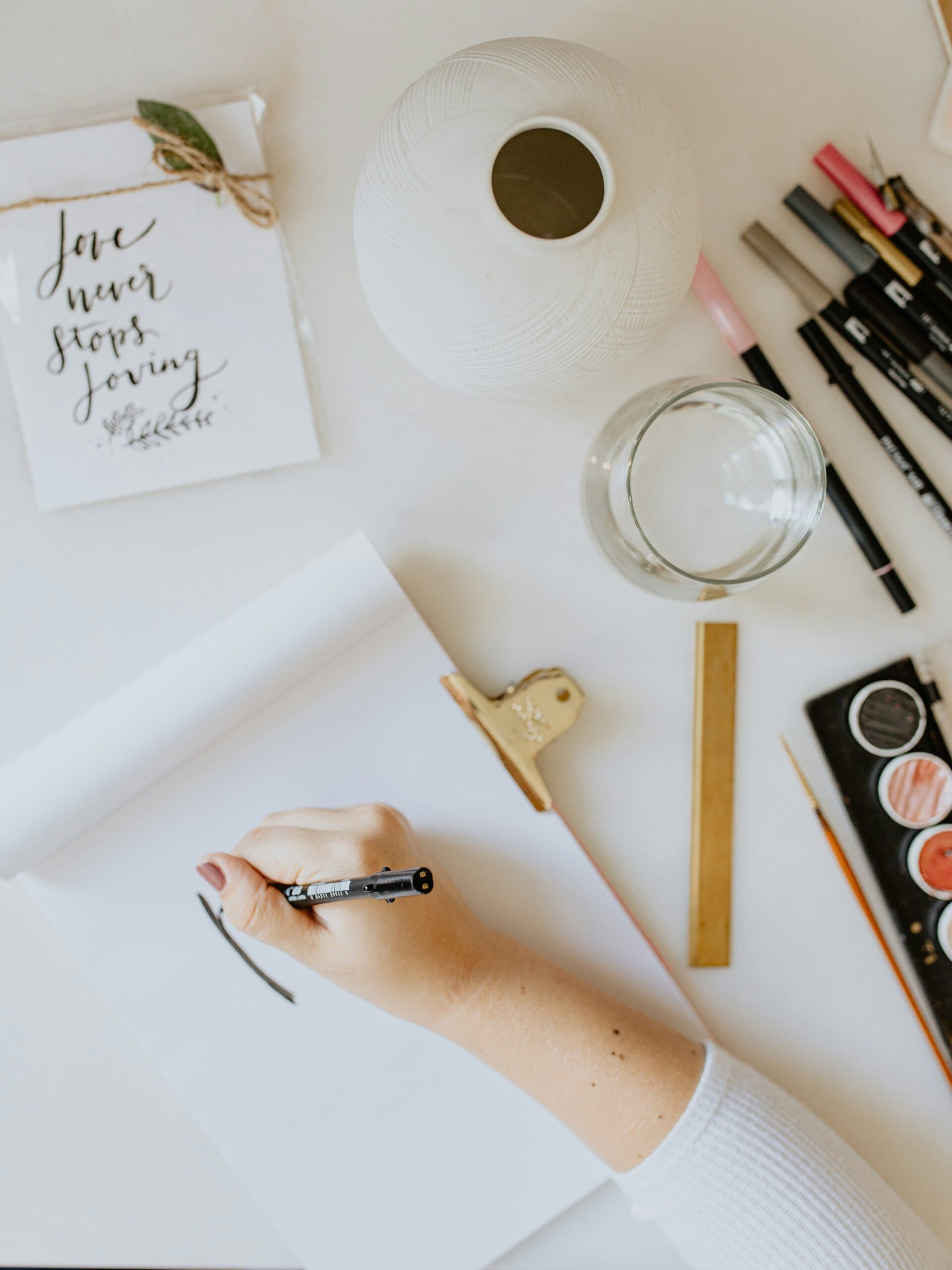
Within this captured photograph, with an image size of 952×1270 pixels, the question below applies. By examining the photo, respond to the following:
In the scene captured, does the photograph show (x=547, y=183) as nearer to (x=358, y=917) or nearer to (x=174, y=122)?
(x=174, y=122)

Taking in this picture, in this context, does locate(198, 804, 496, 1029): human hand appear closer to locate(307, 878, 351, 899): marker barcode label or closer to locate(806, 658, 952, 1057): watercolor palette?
locate(307, 878, 351, 899): marker barcode label

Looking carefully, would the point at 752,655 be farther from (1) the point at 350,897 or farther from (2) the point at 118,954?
(2) the point at 118,954

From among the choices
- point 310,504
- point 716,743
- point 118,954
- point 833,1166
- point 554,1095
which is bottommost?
point 833,1166

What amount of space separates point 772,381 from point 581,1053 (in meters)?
0.45

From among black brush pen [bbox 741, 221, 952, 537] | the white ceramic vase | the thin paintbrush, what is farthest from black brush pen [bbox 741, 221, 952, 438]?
the thin paintbrush

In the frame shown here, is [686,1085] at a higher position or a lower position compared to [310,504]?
lower

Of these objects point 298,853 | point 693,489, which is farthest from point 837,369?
point 298,853

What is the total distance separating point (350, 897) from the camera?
0.45 metres

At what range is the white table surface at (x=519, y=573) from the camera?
56 cm

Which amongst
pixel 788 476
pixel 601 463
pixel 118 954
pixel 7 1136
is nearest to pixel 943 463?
pixel 788 476

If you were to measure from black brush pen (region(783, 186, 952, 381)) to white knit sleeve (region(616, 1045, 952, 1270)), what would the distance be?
0.49m

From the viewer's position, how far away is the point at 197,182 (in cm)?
55

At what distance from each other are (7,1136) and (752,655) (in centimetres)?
62

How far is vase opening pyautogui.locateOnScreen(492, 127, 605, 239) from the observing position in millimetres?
409
